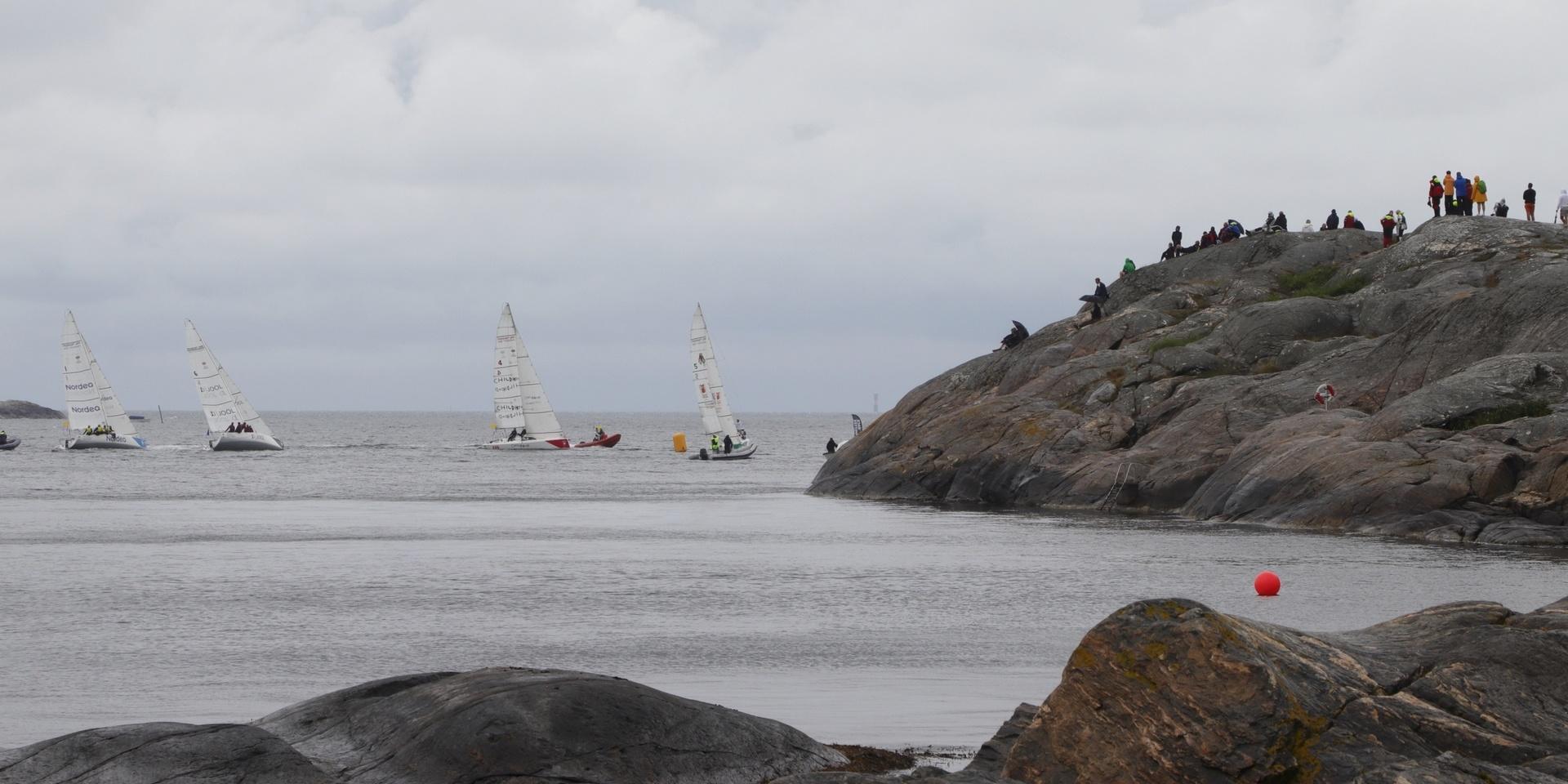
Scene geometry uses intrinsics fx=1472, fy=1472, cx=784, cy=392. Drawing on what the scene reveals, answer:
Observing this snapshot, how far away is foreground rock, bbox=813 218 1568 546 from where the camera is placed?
38.8m

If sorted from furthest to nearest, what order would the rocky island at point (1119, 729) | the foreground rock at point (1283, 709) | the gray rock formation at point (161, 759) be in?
the gray rock formation at point (161, 759) → the rocky island at point (1119, 729) → the foreground rock at point (1283, 709)

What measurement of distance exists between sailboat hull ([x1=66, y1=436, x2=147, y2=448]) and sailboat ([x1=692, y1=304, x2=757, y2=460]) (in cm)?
4710

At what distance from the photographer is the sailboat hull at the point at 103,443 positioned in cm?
11844

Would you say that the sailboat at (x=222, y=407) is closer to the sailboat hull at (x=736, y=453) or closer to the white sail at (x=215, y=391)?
the white sail at (x=215, y=391)

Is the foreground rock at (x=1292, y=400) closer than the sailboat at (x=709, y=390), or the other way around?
the foreground rock at (x=1292, y=400)

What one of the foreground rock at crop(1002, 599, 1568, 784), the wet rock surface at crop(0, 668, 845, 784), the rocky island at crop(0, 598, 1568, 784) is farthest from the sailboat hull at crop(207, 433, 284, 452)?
the foreground rock at crop(1002, 599, 1568, 784)

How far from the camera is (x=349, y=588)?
30.2m

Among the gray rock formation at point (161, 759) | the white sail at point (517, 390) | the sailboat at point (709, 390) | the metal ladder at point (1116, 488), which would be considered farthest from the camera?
the white sail at point (517, 390)

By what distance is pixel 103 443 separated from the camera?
389ft

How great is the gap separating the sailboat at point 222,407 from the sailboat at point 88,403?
6465 millimetres

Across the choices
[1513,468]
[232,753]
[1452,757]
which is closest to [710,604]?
[232,753]

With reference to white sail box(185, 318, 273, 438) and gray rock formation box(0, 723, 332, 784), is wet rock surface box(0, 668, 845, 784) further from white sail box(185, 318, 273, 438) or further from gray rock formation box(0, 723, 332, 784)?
white sail box(185, 318, 273, 438)

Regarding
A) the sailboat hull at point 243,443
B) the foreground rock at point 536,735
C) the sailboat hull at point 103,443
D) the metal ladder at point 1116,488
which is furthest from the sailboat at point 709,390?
the foreground rock at point 536,735

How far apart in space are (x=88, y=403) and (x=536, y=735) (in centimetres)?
Result: 12299
